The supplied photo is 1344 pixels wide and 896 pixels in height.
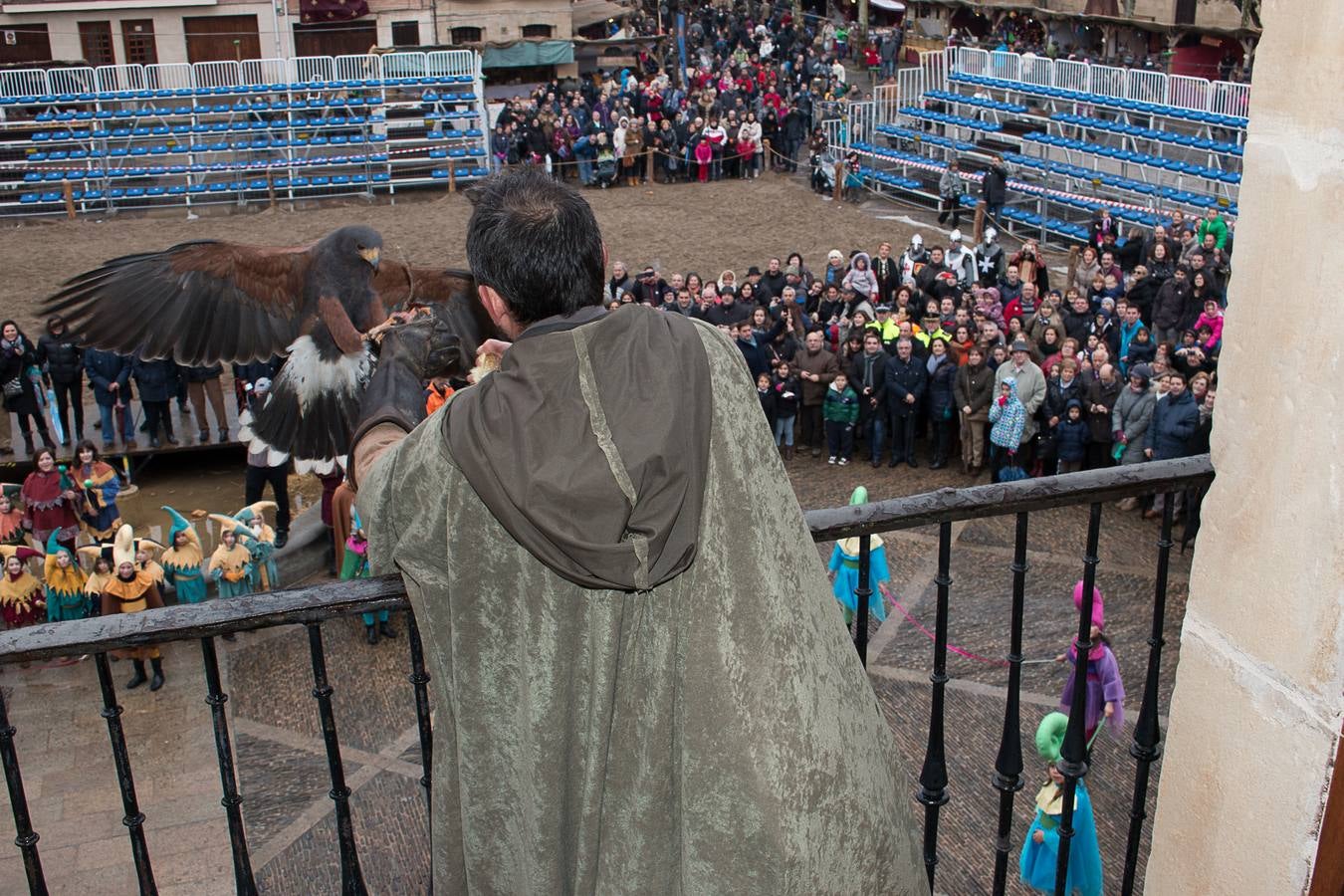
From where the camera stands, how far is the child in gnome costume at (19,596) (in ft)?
31.9

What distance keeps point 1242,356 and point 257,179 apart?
25.2 m

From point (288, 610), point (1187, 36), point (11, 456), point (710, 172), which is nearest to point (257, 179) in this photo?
point (710, 172)

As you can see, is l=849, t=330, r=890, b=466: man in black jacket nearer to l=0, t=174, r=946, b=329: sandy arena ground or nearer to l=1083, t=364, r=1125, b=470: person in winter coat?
l=1083, t=364, r=1125, b=470: person in winter coat

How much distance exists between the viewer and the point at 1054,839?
20.7ft

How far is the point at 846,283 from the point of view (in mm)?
16500

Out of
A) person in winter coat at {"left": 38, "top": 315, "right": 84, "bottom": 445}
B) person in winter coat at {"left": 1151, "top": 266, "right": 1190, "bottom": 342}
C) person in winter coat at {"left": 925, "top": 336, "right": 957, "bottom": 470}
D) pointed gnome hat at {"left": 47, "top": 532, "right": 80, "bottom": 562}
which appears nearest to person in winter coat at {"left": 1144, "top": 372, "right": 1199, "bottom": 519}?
person in winter coat at {"left": 925, "top": 336, "right": 957, "bottom": 470}

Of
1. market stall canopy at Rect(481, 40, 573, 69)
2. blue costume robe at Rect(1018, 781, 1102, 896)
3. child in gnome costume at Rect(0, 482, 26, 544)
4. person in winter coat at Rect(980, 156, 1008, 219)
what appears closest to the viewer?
blue costume robe at Rect(1018, 781, 1102, 896)

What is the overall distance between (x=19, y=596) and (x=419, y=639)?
8208 millimetres

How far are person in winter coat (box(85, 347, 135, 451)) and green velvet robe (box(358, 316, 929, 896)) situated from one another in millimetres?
12165

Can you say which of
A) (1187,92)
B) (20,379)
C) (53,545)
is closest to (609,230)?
(1187,92)

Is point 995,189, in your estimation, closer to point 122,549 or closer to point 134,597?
point 122,549

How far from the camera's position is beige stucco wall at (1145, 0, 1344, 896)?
2.11m

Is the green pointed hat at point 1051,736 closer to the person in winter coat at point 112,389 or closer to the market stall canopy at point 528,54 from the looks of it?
the person in winter coat at point 112,389

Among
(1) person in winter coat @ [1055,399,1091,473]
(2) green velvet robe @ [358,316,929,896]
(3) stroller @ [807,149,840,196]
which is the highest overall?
(2) green velvet robe @ [358,316,929,896]
